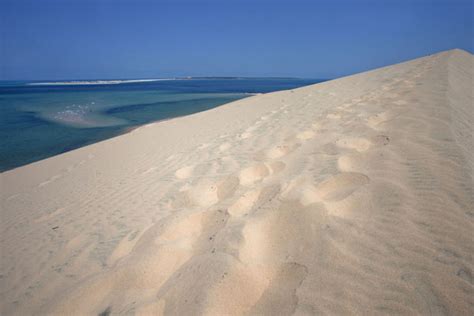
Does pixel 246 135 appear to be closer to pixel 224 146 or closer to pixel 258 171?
pixel 224 146

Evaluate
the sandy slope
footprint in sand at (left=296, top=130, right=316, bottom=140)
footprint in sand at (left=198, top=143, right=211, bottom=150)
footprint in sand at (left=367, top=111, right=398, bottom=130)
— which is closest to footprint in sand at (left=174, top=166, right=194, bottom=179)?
the sandy slope

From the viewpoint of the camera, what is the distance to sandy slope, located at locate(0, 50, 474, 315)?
129 centimetres

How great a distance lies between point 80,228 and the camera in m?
2.81

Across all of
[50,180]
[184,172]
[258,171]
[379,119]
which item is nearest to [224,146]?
[184,172]

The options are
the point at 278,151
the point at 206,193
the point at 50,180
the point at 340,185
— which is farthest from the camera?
the point at 50,180

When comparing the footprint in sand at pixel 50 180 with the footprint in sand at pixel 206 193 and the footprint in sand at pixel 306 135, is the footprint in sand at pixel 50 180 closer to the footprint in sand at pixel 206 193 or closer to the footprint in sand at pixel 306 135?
the footprint in sand at pixel 206 193

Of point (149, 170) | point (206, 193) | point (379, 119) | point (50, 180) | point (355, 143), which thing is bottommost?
point (50, 180)

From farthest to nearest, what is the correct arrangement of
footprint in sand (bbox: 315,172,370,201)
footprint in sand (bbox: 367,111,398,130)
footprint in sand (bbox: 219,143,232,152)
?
footprint in sand (bbox: 219,143,232,152)
footprint in sand (bbox: 367,111,398,130)
footprint in sand (bbox: 315,172,370,201)

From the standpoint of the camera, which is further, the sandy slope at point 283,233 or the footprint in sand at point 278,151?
the footprint in sand at point 278,151

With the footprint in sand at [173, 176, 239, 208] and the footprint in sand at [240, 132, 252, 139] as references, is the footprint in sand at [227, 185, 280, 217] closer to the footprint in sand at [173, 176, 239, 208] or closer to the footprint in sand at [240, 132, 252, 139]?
the footprint in sand at [173, 176, 239, 208]

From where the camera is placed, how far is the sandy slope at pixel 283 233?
1295 mm

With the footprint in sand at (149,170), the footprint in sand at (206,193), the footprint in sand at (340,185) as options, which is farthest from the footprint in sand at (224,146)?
the footprint in sand at (340,185)

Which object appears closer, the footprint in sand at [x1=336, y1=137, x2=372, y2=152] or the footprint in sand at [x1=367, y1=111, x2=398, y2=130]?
the footprint in sand at [x1=336, y1=137, x2=372, y2=152]

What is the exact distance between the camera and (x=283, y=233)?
176 centimetres
